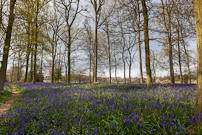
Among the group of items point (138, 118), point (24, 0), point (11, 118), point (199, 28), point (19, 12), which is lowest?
point (11, 118)

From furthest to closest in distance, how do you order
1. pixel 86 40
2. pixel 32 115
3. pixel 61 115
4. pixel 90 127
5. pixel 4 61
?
1. pixel 86 40
2. pixel 4 61
3. pixel 32 115
4. pixel 61 115
5. pixel 90 127

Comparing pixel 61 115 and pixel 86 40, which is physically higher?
pixel 86 40

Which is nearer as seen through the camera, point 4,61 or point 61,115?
point 61,115

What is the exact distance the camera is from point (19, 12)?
11.6 metres

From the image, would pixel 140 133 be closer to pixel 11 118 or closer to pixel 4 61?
pixel 11 118

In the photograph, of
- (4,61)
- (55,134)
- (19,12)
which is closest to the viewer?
(55,134)

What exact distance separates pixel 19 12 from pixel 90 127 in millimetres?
13186

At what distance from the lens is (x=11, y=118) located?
4246 mm

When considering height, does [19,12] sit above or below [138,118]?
above

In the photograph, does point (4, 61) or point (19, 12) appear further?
point (19, 12)

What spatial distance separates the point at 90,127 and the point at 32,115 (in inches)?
95.2

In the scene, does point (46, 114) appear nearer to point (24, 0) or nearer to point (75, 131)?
point (75, 131)

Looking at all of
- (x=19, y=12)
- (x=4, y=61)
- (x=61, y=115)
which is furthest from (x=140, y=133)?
(x=19, y=12)

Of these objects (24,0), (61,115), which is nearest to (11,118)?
(61,115)
